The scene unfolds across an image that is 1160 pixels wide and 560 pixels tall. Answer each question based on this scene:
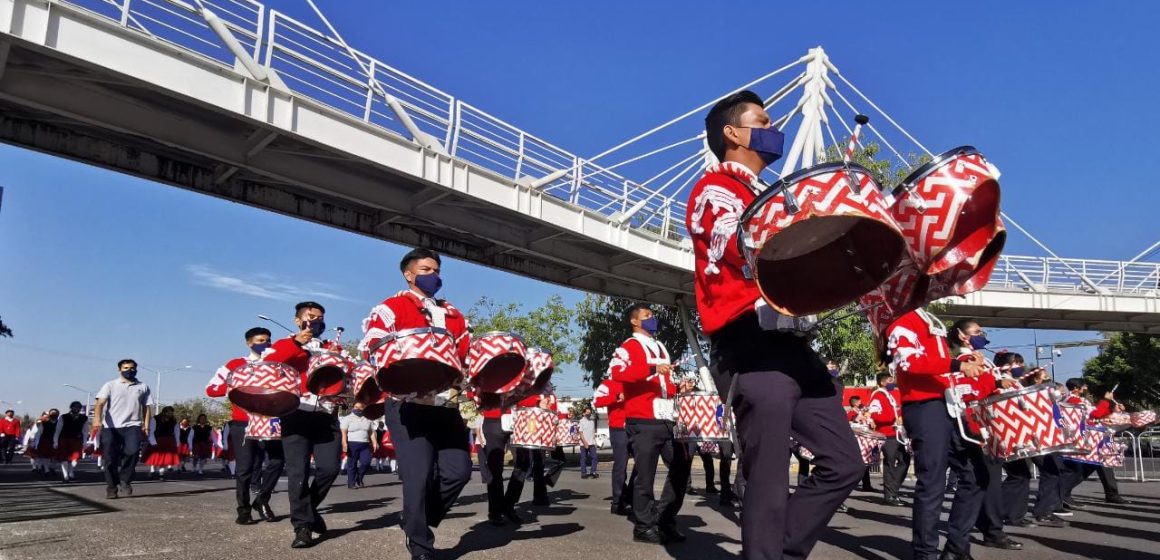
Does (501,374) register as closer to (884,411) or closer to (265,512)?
(265,512)

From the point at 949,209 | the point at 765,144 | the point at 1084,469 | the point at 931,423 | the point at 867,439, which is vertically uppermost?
the point at 765,144

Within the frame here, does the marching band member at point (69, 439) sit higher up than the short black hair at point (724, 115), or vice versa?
the short black hair at point (724, 115)

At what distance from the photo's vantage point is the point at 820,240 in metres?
2.90

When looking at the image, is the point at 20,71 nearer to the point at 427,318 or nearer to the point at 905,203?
the point at 427,318

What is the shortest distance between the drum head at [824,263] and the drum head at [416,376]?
2.51 m

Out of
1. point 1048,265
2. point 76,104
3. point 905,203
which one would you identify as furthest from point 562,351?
point 905,203

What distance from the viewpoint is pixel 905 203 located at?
10.2 feet

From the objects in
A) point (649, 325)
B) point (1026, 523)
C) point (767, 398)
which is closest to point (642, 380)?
point (649, 325)

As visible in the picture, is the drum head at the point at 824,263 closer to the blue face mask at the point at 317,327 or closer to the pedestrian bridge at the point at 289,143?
the blue face mask at the point at 317,327

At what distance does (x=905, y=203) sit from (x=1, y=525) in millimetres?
8191

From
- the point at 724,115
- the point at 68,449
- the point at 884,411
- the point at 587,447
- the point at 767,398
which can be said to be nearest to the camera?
the point at 767,398

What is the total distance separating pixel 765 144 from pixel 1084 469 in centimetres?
996

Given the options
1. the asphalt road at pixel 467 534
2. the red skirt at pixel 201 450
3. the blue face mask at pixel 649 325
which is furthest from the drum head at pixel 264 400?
the red skirt at pixel 201 450

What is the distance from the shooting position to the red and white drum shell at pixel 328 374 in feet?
21.8
